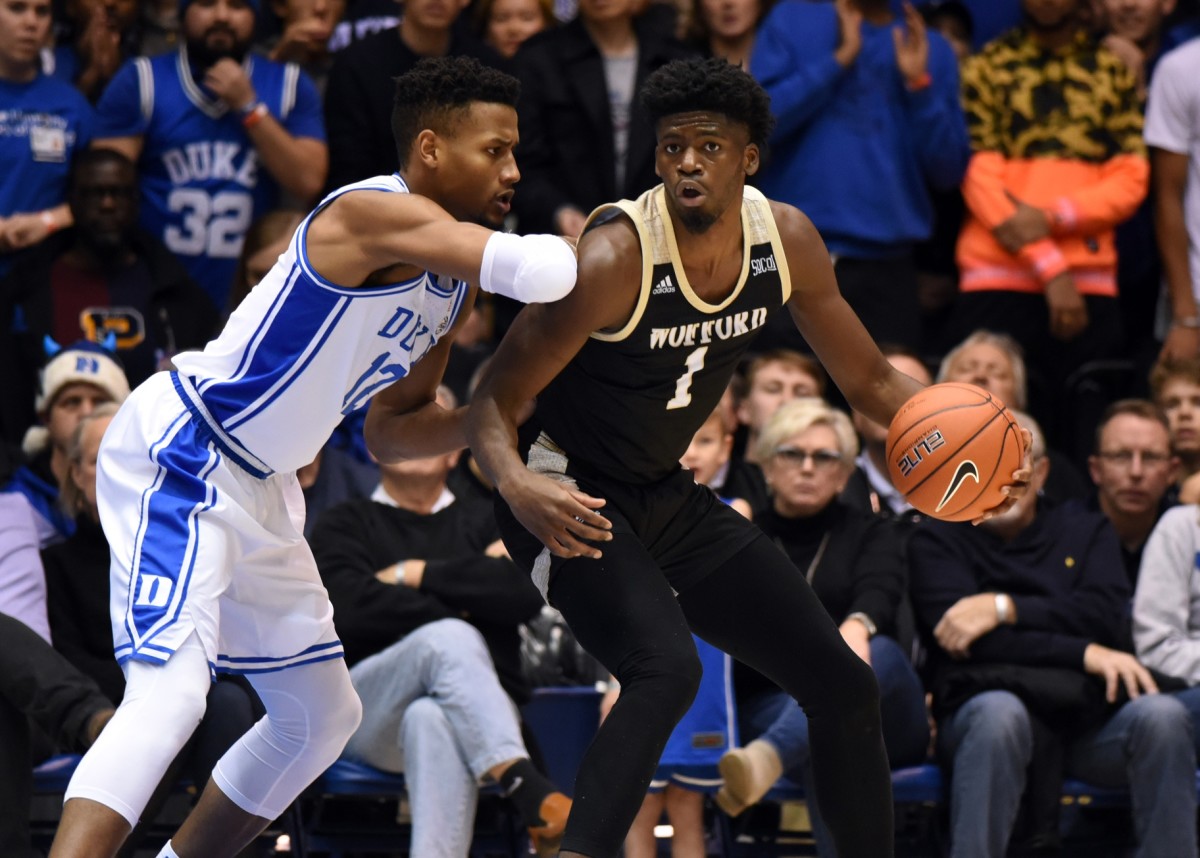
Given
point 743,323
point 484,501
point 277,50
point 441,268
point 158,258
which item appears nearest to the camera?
point 441,268

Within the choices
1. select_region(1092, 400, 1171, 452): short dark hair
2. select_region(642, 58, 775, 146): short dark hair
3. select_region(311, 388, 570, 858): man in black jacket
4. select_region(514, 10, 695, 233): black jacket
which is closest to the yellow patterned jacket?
select_region(1092, 400, 1171, 452): short dark hair

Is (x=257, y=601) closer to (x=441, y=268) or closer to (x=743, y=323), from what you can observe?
(x=441, y=268)

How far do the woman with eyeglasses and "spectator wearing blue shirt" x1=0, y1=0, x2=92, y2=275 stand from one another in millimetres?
3259

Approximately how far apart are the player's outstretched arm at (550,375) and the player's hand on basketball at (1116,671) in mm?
2599

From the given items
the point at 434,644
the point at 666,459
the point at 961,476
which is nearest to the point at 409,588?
the point at 434,644

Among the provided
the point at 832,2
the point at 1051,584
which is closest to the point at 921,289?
the point at 832,2

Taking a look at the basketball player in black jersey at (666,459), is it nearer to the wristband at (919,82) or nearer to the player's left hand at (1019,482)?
the player's left hand at (1019,482)

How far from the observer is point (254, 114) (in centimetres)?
782

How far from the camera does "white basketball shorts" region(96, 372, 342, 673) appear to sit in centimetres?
428

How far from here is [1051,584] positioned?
21.2 ft

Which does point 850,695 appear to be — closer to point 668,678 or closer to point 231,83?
point 668,678

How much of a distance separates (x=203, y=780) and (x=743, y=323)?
2.58 m

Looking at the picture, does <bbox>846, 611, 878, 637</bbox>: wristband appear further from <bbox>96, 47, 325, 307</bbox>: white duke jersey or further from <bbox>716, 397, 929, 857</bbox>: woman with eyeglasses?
<bbox>96, 47, 325, 307</bbox>: white duke jersey

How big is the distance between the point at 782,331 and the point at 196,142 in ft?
8.81
